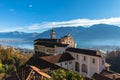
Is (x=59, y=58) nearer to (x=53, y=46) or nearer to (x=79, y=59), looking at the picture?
(x=79, y=59)

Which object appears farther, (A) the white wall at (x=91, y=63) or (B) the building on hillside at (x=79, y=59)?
(B) the building on hillside at (x=79, y=59)

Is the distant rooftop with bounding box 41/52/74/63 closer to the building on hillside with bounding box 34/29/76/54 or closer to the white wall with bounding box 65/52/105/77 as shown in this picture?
the white wall with bounding box 65/52/105/77

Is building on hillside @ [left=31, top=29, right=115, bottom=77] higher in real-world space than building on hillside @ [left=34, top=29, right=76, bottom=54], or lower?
lower

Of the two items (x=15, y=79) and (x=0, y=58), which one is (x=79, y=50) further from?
(x=0, y=58)

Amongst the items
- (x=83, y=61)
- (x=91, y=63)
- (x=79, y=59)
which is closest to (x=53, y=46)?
(x=79, y=59)

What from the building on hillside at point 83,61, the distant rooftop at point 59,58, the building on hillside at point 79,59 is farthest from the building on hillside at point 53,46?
the distant rooftop at point 59,58

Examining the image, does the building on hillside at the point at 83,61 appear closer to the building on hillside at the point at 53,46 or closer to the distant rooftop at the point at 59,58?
the distant rooftop at the point at 59,58

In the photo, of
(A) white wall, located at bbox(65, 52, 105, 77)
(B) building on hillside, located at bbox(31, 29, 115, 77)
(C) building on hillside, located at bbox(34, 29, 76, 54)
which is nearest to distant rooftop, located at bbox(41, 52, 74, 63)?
(B) building on hillside, located at bbox(31, 29, 115, 77)

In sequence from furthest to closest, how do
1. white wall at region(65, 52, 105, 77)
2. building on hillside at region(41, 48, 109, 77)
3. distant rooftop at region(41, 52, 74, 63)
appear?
distant rooftop at region(41, 52, 74, 63), building on hillside at region(41, 48, 109, 77), white wall at region(65, 52, 105, 77)

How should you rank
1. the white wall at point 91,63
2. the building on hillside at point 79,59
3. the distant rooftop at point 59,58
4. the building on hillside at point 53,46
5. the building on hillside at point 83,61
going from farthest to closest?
the building on hillside at point 53,46 < the distant rooftop at point 59,58 < the building on hillside at point 79,59 < the building on hillside at point 83,61 < the white wall at point 91,63

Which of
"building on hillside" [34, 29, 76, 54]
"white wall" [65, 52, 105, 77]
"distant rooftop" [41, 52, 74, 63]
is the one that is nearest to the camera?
"white wall" [65, 52, 105, 77]

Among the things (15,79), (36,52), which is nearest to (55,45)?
(36,52)

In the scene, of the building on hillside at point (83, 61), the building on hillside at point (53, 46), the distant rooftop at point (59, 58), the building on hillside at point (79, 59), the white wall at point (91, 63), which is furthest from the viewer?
the building on hillside at point (53, 46)

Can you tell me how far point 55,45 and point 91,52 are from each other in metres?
11.5
